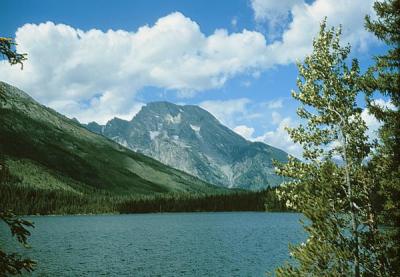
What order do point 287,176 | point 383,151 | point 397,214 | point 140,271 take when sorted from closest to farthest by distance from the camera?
point 397,214
point 383,151
point 287,176
point 140,271

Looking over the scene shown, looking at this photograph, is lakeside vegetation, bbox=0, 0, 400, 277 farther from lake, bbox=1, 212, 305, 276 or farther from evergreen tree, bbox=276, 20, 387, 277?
lake, bbox=1, 212, 305, 276

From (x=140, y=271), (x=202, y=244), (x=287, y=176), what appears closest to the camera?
(x=287, y=176)

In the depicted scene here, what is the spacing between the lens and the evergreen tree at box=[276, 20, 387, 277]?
21172 millimetres

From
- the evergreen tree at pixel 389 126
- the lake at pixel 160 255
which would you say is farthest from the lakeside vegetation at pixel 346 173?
A: the lake at pixel 160 255

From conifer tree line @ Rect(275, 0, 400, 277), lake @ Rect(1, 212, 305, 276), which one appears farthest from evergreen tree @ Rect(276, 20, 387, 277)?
lake @ Rect(1, 212, 305, 276)

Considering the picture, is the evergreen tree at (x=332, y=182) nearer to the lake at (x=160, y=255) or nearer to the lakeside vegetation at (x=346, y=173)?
the lakeside vegetation at (x=346, y=173)

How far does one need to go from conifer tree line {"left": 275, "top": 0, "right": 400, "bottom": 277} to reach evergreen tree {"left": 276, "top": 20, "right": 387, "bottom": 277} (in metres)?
0.05

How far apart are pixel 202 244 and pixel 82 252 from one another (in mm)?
31654

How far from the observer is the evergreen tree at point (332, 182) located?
2117 centimetres

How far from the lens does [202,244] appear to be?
112375mm

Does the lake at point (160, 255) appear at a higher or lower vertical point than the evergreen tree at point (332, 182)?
lower

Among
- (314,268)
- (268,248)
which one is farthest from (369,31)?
(268,248)

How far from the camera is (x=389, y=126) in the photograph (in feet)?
69.6

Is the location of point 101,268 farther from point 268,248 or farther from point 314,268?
point 314,268
